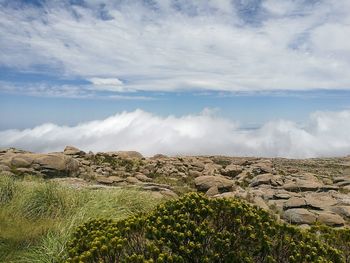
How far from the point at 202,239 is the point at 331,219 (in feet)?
43.8

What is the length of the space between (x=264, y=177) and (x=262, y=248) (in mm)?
23162

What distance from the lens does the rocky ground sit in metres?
19.7

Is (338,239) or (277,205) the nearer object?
(338,239)

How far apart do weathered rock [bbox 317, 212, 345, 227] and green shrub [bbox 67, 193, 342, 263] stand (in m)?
11.4

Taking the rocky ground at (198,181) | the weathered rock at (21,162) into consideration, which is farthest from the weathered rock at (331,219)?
the weathered rock at (21,162)

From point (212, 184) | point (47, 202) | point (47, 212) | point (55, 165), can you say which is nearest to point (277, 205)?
point (212, 184)

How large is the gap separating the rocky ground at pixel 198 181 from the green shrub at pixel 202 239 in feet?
31.4

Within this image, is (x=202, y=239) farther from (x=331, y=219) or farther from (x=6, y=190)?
(x=331, y=219)

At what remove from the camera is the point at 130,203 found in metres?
13.1

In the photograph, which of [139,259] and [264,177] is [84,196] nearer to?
[139,259]

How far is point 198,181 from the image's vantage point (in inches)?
1022

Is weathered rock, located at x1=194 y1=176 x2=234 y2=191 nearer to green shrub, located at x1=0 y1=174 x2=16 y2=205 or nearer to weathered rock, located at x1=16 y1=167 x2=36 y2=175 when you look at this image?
weathered rock, located at x1=16 y1=167 x2=36 y2=175

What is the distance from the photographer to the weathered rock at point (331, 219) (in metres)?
Result: 17.7

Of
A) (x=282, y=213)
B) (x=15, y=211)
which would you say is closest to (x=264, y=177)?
(x=282, y=213)
